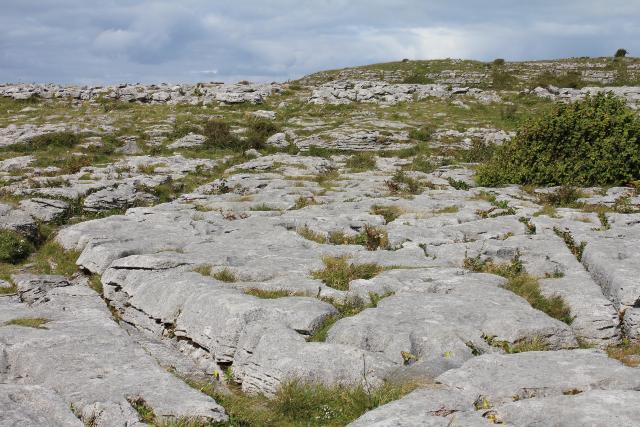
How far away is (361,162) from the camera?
2900cm

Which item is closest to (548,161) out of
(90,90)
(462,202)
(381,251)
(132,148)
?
(462,202)

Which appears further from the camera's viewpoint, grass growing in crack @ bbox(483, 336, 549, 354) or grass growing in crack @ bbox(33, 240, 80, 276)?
grass growing in crack @ bbox(33, 240, 80, 276)

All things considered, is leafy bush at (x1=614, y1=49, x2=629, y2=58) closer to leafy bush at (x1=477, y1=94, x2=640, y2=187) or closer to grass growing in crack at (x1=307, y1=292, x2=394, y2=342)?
leafy bush at (x1=477, y1=94, x2=640, y2=187)

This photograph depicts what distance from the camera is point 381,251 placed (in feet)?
43.9

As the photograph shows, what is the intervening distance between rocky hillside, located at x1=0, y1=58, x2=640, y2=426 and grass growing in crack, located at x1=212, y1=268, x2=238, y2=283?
0.05 m

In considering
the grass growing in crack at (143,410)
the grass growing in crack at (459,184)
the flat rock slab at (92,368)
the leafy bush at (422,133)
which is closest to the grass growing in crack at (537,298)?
the flat rock slab at (92,368)

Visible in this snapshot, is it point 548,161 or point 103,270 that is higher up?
point 548,161

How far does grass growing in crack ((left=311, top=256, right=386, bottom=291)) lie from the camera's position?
11.3 m

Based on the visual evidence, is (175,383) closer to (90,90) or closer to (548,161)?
(548,161)

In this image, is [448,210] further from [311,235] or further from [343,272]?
[343,272]

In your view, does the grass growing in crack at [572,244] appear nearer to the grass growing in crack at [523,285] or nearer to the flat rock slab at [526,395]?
the grass growing in crack at [523,285]

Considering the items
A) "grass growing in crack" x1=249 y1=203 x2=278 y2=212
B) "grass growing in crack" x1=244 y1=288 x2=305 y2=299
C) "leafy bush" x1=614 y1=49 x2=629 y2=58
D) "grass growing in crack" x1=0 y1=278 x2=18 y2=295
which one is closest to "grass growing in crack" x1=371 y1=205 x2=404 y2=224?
"grass growing in crack" x1=249 y1=203 x2=278 y2=212

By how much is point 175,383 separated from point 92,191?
55.4ft

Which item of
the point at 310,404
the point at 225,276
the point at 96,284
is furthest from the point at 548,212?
the point at 96,284
